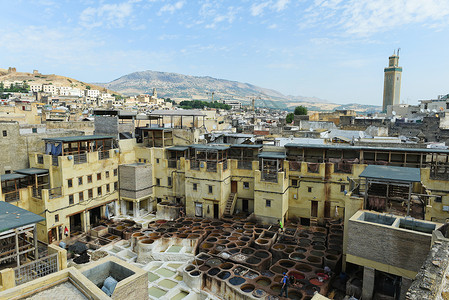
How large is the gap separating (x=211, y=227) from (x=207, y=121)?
3407 centimetres

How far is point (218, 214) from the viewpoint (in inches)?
1212

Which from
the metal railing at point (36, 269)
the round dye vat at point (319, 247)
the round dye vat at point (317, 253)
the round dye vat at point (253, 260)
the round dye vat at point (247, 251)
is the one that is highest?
the metal railing at point (36, 269)

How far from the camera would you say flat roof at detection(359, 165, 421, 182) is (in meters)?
17.9

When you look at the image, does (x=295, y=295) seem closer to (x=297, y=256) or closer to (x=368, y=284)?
(x=368, y=284)

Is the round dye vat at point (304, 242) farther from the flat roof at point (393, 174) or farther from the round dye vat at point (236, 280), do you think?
the flat roof at point (393, 174)

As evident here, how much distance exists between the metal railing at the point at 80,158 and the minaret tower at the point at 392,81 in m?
117

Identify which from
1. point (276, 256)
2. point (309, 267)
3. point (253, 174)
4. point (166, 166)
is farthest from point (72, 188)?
point (309, 267)

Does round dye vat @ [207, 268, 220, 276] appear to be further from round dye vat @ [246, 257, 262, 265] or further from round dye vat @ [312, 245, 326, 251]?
round dye vat @ [312, 245, 326, 251]

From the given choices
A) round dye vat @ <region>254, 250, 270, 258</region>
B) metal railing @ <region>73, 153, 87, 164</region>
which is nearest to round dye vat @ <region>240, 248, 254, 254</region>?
round dye vat @ <region>254, 250, 270, 258</region>

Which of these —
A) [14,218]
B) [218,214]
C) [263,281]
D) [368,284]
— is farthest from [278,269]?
[14,218]

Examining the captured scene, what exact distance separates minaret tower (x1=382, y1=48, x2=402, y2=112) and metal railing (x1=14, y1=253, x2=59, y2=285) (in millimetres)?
125790

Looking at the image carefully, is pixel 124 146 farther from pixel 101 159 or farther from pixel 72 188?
pixel 72 188

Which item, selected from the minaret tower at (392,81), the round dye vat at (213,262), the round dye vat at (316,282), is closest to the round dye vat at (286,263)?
the round dye vat at (316,282)

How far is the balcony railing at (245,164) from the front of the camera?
3144cm
